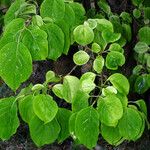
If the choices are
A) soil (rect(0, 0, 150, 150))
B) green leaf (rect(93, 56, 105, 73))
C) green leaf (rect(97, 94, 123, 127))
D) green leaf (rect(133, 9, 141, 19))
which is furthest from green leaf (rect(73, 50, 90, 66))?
green leaf (rect(133, 9, 141, 19))

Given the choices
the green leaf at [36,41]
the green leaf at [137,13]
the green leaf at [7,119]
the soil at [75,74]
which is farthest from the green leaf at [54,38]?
the green leaf at [137,13]

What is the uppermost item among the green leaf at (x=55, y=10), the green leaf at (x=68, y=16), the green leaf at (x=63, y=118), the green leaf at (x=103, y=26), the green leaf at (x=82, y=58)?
the green leaf at (x=55, y=10)

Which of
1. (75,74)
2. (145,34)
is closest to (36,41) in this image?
(145,34)

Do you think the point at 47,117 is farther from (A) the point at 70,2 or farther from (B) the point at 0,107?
(A) the point at 70,2

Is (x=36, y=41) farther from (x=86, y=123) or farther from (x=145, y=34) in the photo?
(x=145, y=34)

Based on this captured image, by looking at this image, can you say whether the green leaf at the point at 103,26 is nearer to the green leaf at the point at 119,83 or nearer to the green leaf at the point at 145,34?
the green leaf at the point at 119,83

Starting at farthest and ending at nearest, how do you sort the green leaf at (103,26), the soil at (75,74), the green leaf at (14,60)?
the soil at (75,74) → the green leaf at (103,26) → the green leaf at (14,60)
